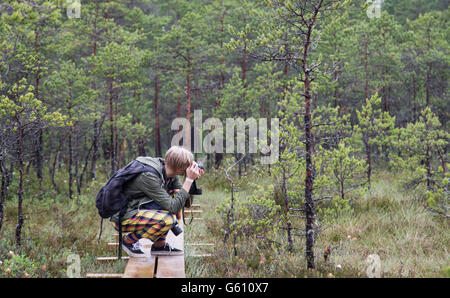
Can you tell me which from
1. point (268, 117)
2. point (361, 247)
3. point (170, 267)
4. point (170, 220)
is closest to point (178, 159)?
point (170, 220)

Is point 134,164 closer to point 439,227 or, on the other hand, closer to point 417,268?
point 417,268

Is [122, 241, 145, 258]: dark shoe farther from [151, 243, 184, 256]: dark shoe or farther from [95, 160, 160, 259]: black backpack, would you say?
[95, 160, 160, 259]: black backpack

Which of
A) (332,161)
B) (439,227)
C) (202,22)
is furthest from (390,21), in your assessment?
(439,227)

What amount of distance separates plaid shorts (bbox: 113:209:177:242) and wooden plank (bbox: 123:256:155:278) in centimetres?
26

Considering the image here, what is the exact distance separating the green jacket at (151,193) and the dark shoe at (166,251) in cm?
61

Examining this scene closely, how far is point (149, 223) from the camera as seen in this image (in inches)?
163

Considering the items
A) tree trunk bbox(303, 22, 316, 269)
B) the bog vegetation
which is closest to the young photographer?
the bog vegetation

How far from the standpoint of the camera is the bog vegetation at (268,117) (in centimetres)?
474

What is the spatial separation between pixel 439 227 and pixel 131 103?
1436cm

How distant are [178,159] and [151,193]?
491mm

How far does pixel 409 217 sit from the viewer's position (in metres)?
6.99

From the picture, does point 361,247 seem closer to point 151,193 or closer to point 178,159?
point 178,159

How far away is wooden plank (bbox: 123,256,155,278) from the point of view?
12.3ft

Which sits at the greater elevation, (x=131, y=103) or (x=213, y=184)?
(x=131, y=103)
